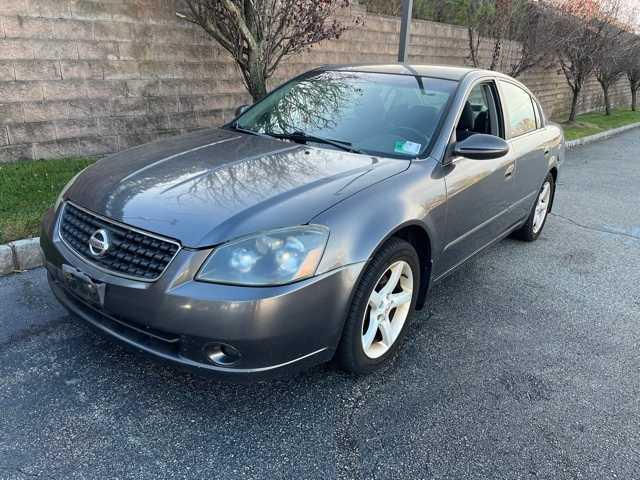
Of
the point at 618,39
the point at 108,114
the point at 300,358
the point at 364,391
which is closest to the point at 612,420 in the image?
the point at 364,391

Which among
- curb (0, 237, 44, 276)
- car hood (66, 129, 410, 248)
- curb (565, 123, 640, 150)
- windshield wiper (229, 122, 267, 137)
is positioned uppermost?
windshield wiper (229, 122, 267, 137)

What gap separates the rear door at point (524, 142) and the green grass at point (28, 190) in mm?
3714

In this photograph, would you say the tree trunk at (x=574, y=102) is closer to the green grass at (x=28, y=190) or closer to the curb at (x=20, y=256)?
the green grass at (x=28, y=190)

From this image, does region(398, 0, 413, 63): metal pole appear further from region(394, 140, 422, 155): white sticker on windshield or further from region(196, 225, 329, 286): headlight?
region(196, 225, 329, 286): headlight

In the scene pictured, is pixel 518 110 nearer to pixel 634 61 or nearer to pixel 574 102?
pixel 574 102

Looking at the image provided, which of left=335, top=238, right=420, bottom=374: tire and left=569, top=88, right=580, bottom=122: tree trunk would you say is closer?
left=335, top=238, right=420, bottom=374: tire

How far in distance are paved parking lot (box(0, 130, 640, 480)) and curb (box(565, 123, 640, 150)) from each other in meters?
9.39

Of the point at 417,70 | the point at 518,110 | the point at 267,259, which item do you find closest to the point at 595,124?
the point at 518,110

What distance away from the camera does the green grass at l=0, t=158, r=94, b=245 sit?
159 inches

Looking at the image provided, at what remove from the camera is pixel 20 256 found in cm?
383

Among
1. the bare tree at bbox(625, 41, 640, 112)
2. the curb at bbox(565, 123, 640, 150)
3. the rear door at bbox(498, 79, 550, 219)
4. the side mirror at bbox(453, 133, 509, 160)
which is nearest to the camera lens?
the side mirror at bbox(453, 133, 509, 160)

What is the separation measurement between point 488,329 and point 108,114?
15.6 feet

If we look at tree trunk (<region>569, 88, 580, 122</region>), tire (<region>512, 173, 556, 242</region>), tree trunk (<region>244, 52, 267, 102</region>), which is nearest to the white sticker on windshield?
tire (<region>512, 173, 556, 242</region>)

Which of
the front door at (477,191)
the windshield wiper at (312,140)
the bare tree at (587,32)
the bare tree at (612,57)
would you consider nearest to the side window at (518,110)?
the front door at (477,191)
